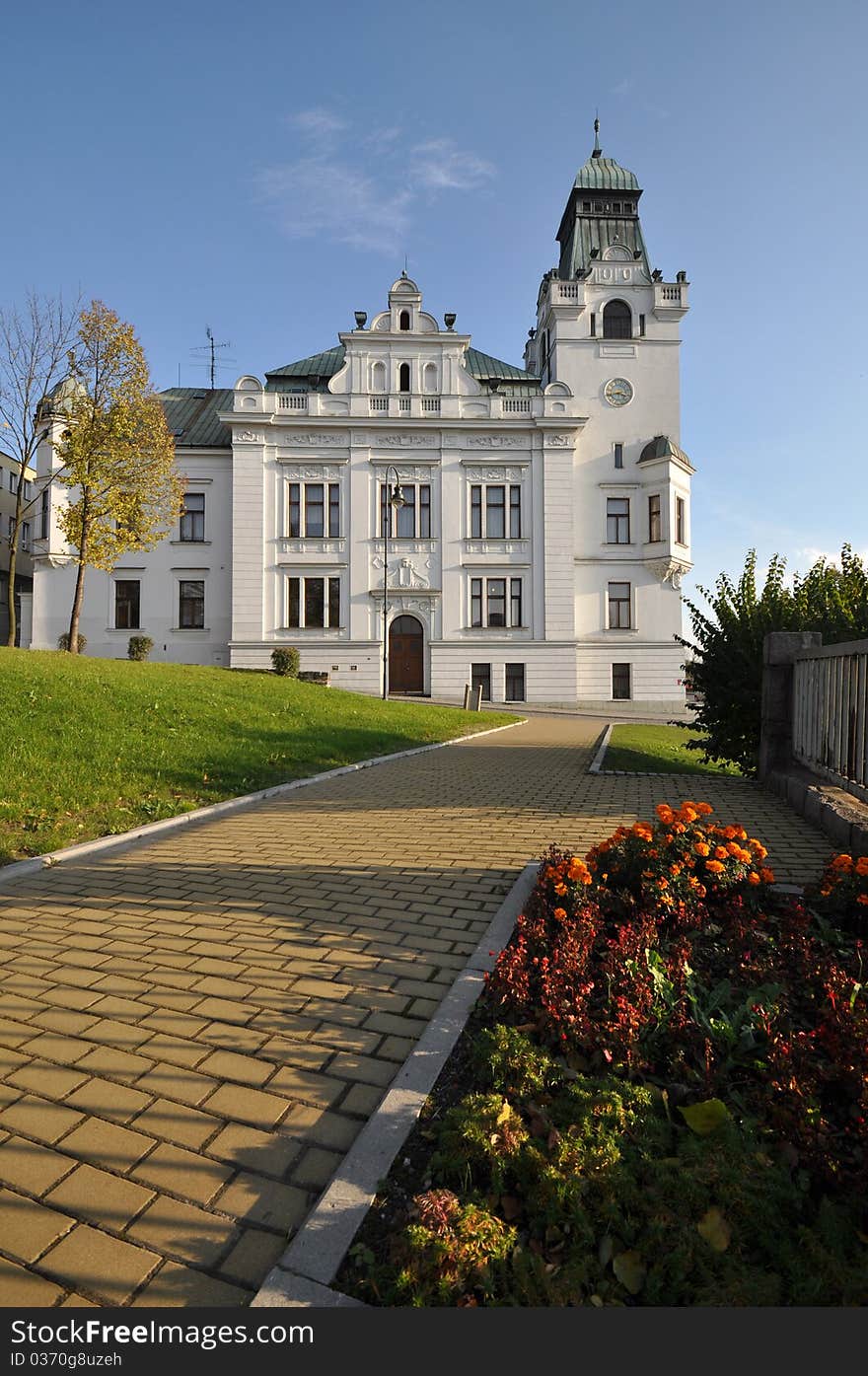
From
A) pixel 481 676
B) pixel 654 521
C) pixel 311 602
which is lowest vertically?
pixel 481 676

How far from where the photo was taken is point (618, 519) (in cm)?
3644

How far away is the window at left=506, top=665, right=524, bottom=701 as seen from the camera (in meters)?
35.2

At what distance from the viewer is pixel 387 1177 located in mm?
2178

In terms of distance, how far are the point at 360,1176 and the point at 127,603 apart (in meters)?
37.9

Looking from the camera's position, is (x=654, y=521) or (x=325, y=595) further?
(x=654, y=521)

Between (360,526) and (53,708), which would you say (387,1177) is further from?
(360,526)

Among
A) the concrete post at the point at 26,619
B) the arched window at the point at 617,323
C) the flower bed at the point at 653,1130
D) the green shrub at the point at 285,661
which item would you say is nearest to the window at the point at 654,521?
the arched window at the point at 617,323

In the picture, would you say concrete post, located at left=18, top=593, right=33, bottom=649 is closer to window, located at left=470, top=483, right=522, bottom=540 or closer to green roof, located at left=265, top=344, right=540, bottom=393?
green roof, located at left=265, top=344, right=540, bottom=393

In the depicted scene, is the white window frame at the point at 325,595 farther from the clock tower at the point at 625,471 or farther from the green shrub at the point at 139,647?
the clock tower at the point at 625,471

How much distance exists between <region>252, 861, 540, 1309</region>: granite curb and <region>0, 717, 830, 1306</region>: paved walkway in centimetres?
10

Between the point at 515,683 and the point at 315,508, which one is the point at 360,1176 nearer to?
the point at 515,683

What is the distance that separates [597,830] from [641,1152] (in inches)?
189

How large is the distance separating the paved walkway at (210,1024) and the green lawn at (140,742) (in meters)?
1.11

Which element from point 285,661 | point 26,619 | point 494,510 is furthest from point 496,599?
point 26,619
